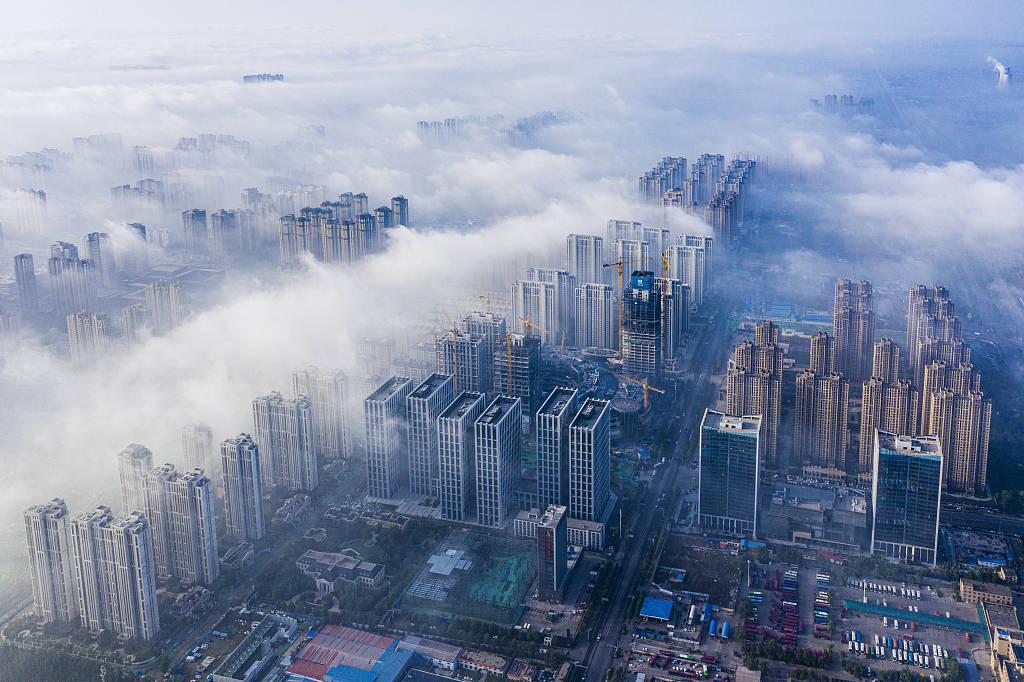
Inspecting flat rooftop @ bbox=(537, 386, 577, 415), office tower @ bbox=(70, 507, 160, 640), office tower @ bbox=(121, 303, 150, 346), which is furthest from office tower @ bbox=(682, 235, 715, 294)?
office tower @ bbox=(70, 507, 160, 640)

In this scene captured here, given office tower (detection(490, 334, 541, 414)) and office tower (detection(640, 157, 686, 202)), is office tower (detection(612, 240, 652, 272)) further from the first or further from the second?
office tower (detection(490, 334, 541, 414))

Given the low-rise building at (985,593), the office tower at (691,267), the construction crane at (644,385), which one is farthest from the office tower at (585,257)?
the low-rise building at (985,593)

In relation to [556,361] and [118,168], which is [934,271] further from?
[118,168]

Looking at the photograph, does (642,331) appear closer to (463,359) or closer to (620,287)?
(463,359)

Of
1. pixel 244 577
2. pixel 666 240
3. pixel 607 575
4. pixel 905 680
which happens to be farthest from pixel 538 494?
pixel 666 240

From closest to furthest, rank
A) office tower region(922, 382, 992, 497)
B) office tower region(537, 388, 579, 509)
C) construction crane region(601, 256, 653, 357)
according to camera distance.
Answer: office tower region(537, 388, 579, 509) < office tower region(922, 382, 992, 497) < construction crane region(601, 256, 653, 357)
